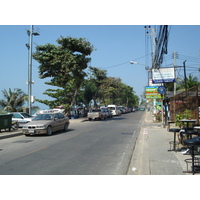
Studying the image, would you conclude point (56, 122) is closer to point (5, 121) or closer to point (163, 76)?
point (5, 121)

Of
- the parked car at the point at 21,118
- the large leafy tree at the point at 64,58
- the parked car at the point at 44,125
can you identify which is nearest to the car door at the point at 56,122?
the parked car at the point at 44,125

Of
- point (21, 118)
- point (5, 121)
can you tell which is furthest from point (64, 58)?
point (5, 121)

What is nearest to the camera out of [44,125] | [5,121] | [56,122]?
[44,125]

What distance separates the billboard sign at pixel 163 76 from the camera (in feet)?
62.4

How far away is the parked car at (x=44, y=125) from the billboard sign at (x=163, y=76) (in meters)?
8.57

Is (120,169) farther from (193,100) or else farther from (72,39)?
(72,39)

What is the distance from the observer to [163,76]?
19156 mm

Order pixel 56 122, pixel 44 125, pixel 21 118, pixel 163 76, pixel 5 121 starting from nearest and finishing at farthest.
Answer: pixel 44 125 < pixel 56 122 < pixel 5 121 < pixel 163 76 < pixel 21 118

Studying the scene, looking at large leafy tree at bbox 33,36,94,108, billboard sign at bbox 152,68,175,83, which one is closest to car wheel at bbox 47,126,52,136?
billboard sign at bbox 152,68,175,83

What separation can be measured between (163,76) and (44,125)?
10.8 metres

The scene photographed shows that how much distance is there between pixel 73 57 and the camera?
27016 millimetres

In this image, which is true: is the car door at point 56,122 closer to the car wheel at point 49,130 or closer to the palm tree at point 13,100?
the car wheel at point 49,130

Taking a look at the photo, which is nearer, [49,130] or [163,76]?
[49,130]
